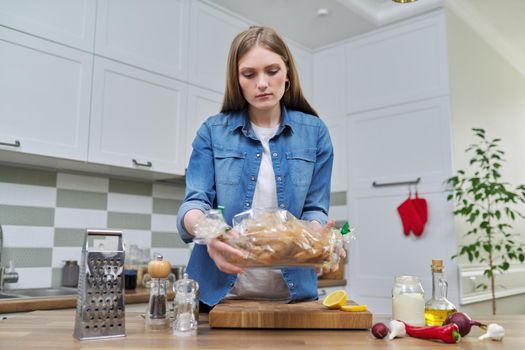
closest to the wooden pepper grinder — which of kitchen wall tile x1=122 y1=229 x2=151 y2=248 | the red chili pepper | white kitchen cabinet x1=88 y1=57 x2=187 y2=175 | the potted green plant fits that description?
the red chili pepper

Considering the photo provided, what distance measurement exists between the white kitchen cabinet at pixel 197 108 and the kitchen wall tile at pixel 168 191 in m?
0.28

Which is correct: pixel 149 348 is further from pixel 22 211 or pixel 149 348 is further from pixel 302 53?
pixel 302 53

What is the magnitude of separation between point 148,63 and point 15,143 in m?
0.84

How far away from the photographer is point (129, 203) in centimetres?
284

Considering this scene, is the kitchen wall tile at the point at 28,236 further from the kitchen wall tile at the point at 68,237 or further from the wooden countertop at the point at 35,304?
the wooden countertop at the point at 35,304

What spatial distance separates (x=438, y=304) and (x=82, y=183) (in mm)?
2076

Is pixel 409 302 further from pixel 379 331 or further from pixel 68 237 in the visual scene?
pixel 68 237

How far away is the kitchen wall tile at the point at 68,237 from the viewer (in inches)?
99.1

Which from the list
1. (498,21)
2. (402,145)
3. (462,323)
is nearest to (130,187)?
(402,145)

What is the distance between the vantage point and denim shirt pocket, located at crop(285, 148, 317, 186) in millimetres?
1229

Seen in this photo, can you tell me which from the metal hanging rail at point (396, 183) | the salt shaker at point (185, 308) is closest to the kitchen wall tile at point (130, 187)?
the metal hanging rail at point (396, 183)

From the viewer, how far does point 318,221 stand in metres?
1.20

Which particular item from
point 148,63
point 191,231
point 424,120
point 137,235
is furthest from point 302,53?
point 191,231

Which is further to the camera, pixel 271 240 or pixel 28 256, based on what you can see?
pixel 28 256
